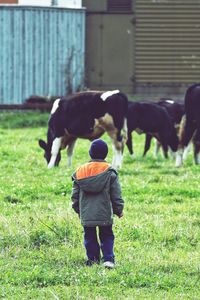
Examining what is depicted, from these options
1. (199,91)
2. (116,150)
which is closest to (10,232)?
(116,150)

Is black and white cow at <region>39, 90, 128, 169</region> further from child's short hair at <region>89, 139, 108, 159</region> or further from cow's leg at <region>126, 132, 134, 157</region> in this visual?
child's short hair at <region>89, 139, 108, 159</region>

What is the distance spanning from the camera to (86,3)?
3388cm

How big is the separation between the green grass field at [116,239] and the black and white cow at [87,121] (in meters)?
1.43

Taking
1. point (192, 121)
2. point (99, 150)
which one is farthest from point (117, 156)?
point (99, 150)

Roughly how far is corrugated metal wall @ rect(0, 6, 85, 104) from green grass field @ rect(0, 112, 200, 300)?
13752mm

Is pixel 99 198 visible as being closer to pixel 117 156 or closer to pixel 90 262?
pixel 90 262

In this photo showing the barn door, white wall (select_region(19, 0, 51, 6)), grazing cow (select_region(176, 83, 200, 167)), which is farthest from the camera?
the barn door

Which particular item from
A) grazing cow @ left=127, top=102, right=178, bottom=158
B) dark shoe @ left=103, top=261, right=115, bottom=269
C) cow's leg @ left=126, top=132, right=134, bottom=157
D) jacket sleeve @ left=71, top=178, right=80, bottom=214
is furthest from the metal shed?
dark shoe @ left=103, top=261, right=115, bottom=269

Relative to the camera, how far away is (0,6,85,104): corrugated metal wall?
32719 mm

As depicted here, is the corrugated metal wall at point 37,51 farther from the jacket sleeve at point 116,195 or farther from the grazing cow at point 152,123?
the jacket sleeve at point 116,195

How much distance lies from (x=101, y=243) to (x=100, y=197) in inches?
18.4

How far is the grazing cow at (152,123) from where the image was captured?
22.5 metres

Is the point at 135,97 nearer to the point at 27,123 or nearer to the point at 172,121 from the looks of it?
the point at 27,123

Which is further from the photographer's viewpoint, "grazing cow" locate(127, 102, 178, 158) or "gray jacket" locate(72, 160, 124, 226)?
"grazing cow" locate(127, 102, 178, 158)
